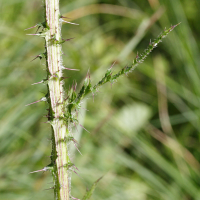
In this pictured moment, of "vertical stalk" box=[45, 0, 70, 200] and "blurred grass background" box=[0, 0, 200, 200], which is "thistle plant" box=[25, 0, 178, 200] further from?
"blurred grass background" box=[0, 0, 200, 200]

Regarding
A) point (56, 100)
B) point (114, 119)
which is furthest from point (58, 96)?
point (114, 119)

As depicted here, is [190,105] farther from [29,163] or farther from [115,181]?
[29,163]

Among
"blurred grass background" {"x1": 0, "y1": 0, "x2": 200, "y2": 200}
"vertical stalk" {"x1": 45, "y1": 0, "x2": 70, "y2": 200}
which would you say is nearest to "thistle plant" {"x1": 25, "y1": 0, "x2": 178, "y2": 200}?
"vertical stalk" {"x1": 45, "y1": 0, "x2": 70, "y2": 200}

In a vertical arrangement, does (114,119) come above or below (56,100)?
above

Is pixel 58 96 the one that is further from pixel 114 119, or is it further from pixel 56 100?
pixel 114 119

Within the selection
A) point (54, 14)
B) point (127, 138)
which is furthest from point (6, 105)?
point (54, 14)

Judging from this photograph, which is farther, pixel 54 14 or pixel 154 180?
pixel 154 180
